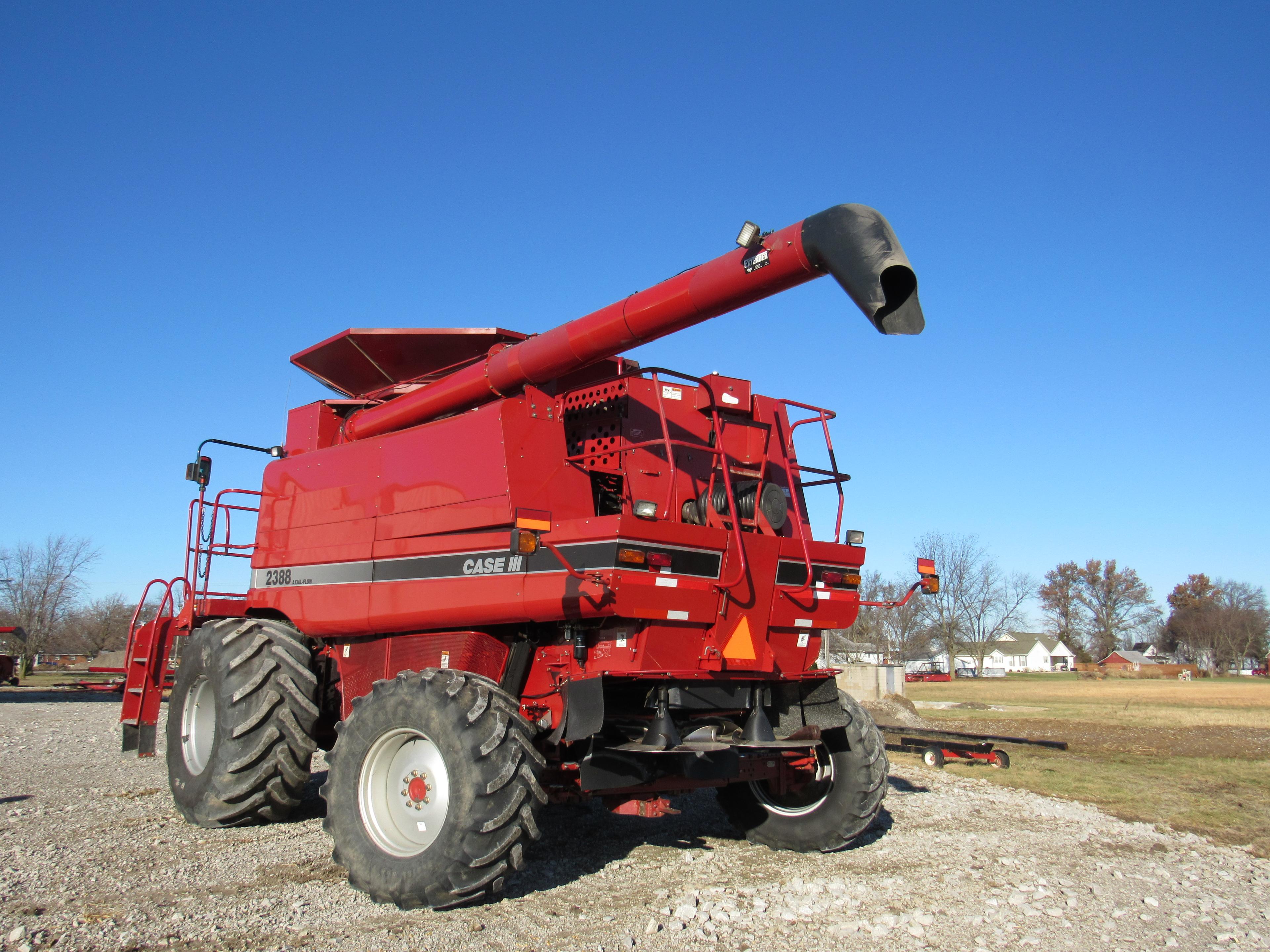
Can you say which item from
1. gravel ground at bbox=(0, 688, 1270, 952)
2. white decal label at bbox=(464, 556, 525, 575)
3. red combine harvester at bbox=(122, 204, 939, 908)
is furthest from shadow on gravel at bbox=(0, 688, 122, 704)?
white decal label at bbox=(464, 556, 525, 575)

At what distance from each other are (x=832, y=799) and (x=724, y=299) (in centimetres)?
379

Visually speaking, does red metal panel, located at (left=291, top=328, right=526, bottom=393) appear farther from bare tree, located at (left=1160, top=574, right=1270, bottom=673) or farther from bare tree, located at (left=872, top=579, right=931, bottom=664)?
bare tree, located at (left=1160, top=574, right=1270, bottom=673)

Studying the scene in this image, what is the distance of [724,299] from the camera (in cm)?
509

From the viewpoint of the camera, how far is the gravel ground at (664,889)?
4539 mm

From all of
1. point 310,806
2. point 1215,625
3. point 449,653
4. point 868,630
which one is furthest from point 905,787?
point 1215,625

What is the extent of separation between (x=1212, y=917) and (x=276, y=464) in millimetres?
7886

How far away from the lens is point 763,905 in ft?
16.8

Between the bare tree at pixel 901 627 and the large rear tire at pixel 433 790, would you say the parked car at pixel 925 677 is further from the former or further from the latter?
the large rear tire at pixel 433 790

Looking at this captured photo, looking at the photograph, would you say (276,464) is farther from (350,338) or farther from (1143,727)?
(1143,727)

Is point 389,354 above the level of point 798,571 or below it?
above

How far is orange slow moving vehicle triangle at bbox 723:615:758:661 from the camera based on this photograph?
5.84m

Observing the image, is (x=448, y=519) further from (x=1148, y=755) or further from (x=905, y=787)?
(x=1148, y=755)

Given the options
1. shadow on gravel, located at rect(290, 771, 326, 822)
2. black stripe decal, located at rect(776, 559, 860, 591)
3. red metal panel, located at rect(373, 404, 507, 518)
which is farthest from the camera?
shadow on gravel, located at rect(290, 771, 326, 822)

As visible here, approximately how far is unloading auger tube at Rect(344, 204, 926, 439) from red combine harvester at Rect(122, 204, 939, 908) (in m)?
0.02
